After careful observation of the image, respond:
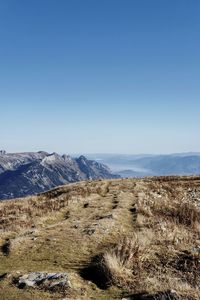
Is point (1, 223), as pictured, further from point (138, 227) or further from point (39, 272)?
point (39, 272)

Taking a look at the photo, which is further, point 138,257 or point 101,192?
point 101,192

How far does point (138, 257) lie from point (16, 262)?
4.64m

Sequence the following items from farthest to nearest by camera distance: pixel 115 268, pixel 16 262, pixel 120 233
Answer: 1. pixel 120 233
2. pixel 16 262
3. pixel 115 268

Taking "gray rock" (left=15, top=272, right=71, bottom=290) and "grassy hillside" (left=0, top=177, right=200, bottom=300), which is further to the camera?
"gray rock" (left=15, top=272, right=71, bottom=290)

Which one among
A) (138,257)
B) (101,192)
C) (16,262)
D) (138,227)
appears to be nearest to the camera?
(138,257)

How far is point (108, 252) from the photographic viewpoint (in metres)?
14.3

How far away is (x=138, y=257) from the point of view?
14148 millimetres

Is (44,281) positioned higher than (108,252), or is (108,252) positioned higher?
(108,252)

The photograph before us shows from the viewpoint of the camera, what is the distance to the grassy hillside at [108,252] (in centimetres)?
1157

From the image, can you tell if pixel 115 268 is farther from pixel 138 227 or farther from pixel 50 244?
pixel 138 227

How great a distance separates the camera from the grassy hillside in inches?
456

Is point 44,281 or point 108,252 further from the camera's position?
point 108,252

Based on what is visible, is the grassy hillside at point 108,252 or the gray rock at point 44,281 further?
the gray rock at point 44,281

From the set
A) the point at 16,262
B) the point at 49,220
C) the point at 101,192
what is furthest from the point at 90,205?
the point at 16,262
